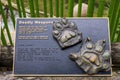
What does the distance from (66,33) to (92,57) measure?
257mm

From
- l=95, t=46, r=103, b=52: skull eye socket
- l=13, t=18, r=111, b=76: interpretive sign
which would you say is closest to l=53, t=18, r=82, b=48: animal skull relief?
l=13, t=18, r=111, b=76: interpretive sign

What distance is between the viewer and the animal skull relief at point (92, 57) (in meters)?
2.54

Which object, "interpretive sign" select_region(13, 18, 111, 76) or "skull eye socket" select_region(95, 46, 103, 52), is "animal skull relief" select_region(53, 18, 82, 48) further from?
"skull eye socket" select_region(95, 46, 103, 52)

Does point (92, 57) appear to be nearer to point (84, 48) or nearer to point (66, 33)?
point (84, 48)

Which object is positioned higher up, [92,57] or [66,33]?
[66,33]

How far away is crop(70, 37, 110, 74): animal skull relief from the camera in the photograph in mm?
2539

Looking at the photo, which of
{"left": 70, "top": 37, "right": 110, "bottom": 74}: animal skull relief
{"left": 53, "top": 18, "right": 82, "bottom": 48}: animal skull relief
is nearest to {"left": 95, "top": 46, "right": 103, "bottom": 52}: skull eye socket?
{"left": 70, "top": 37, "right": 110, "bottom": 74}: animal skull relief

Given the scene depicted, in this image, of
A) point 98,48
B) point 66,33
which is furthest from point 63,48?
point 98,48

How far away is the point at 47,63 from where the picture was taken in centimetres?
259

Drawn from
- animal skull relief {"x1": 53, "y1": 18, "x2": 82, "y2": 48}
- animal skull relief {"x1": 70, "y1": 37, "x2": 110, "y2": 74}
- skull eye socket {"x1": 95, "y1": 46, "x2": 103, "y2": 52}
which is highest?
animal skull relief {"x1": 53, "y1": 18, "x2": 82, "y2": 48}

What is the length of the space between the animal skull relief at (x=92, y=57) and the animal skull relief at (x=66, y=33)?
77 millimetres

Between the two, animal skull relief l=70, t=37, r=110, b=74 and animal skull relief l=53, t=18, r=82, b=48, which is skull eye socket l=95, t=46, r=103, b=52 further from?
animal skull relief l=53, t=18, r=82, b=48

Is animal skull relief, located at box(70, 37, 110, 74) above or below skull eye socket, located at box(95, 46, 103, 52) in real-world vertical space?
below

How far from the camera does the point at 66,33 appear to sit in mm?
2637
